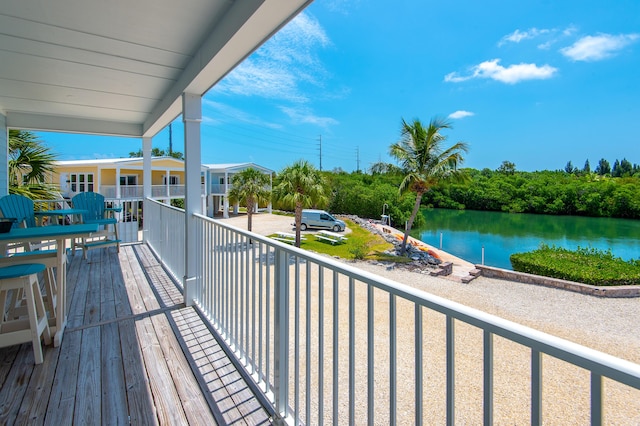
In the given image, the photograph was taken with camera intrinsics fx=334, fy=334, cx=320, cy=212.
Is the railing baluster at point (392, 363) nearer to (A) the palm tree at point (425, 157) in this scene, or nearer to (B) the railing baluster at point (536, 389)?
(B) the railing baluster at point (536, 389)

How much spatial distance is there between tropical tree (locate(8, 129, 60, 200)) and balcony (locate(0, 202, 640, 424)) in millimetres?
4031

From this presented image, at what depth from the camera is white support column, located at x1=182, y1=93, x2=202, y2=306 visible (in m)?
3.18

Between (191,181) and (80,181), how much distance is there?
17244 mm

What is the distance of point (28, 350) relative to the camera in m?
2.21

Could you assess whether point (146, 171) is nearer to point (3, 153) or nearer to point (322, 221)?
point (3, 153)

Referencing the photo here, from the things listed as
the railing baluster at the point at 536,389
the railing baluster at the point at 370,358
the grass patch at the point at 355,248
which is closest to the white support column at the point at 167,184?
the grass patch at the point at 355,248

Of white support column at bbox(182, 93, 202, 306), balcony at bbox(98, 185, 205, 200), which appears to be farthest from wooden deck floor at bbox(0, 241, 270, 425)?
balcony at bbox(98, 185, 205, 200)

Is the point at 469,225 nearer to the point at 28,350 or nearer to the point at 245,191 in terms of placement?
the point at 245,191

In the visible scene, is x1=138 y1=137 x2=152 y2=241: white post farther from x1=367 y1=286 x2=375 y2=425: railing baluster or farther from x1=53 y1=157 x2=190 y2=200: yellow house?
x1=53 y1=157 x2=190 y2=200: yellow house

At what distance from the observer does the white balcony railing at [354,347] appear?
0.67 meters

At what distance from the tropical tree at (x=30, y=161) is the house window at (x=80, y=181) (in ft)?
35.0

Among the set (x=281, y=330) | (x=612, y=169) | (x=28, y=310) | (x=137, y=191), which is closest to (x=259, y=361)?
(x=281, y=330)

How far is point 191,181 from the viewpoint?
3264 millimetres

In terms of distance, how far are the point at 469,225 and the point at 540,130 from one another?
3554 cm
